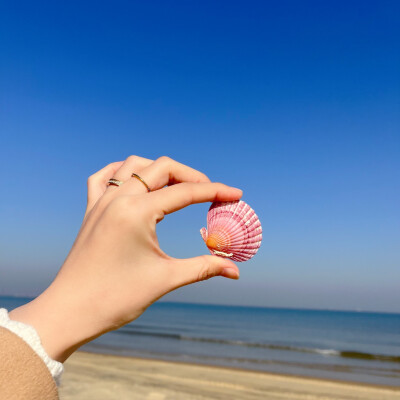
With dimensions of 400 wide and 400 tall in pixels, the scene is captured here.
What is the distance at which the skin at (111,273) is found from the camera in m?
1.22

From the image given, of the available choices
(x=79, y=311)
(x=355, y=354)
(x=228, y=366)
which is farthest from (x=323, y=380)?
(x=79, y=311)

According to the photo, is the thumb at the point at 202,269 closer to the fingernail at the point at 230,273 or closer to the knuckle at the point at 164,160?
the fingernail at the point at 230,273

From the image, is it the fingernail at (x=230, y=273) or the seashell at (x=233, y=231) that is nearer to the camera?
the fingernail at (x=230, y=273)

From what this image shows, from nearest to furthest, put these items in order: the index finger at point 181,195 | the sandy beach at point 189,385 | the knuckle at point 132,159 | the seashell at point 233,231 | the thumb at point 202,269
A: 1. the index finger at point 181,195
2. the thumb at point 202,269
3. the knuckle at point 132,159
4. the seashell at point 233,231
5. the sandy beach at point 189,385

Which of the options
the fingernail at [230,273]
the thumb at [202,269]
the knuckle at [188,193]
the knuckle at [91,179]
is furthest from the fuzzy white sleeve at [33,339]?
the knuckle at [91,179]

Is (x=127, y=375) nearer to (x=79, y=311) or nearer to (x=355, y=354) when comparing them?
(x=79, y=311)

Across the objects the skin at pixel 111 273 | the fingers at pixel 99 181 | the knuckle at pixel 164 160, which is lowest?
the skin at pixel 111 273

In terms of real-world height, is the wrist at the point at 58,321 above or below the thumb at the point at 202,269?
below

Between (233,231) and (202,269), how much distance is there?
0.69m

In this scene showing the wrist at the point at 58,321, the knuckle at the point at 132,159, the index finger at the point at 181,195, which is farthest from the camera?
the knuckle at the point at 132,159

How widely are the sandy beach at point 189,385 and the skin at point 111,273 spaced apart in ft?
26.6

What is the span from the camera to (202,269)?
5.03ft

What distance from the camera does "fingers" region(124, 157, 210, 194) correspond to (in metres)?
1.49

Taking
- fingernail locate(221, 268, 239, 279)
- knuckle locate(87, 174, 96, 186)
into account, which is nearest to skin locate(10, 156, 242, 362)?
fingernail locate(221, 268, 239, 279)
